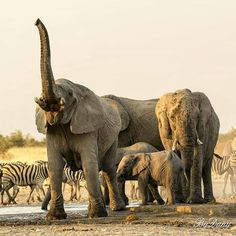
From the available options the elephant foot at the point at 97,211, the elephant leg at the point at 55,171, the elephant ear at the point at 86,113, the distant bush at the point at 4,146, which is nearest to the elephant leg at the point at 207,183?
the elephant ear at the point at 86,113

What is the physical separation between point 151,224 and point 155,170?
→ 4007mm

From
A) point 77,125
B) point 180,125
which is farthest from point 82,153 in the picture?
point 180,125

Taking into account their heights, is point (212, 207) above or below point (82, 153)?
below

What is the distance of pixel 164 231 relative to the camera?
780cm

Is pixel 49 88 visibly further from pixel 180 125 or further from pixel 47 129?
pixel 180 125

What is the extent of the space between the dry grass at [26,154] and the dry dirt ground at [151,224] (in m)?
25.9

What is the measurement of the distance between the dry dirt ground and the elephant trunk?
1580 mm

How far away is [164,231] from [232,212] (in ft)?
10.1

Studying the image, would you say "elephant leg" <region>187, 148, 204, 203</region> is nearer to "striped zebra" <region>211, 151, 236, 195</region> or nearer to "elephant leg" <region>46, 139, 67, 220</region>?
"elephant leg" <region>46, 139, 67, 220</region>

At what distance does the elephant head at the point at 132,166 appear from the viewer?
13.0 m

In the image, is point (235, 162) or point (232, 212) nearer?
point (232, 212)

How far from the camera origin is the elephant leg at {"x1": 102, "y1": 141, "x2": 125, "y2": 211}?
1183 centimetres

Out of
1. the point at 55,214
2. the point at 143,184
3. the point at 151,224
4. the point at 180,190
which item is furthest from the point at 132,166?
the point at 151,224

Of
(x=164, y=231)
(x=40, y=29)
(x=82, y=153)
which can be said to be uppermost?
(x=40, y=29)
